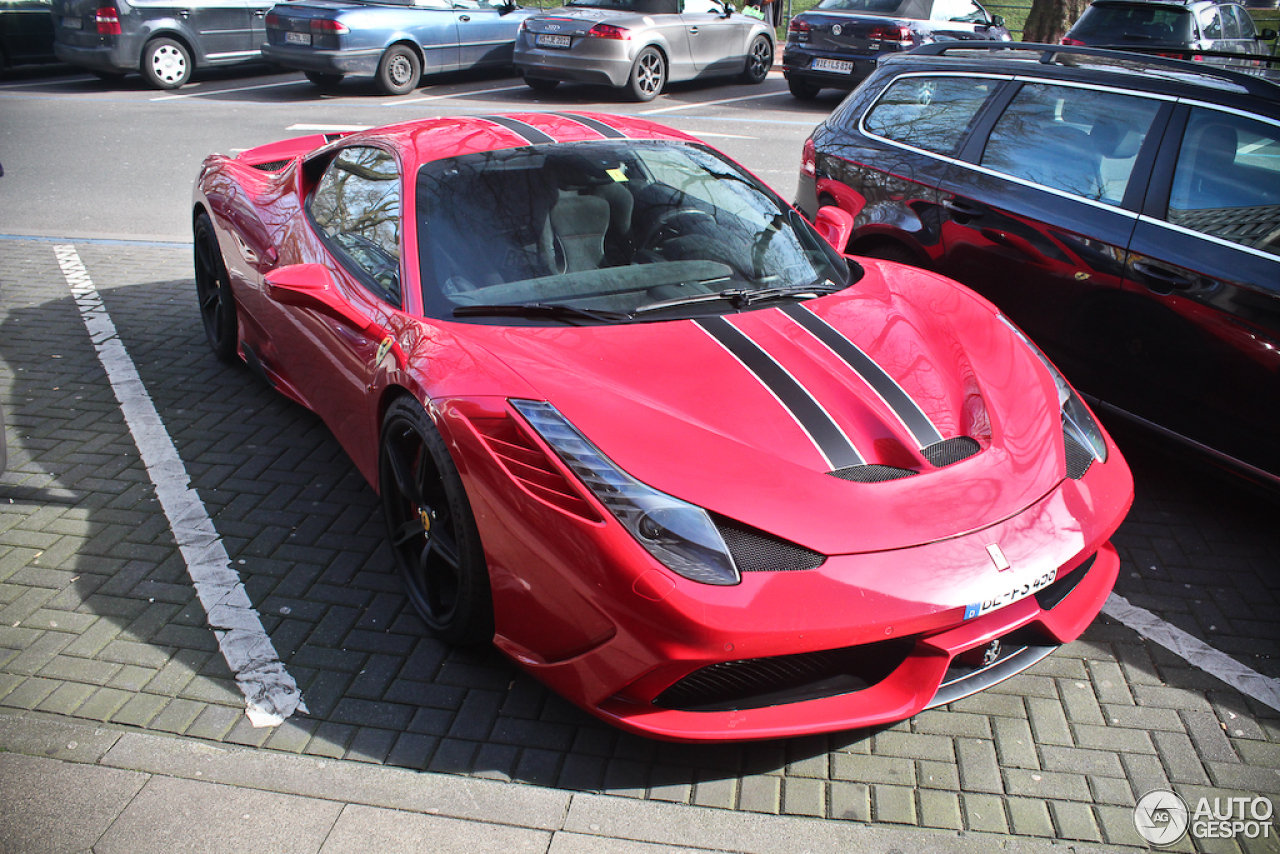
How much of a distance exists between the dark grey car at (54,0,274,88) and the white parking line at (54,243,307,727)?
1068 cm

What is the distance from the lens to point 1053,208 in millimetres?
4219

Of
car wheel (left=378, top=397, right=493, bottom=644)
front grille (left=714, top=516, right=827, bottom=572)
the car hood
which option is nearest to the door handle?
the car hood

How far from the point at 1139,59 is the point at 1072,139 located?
50 centimetres

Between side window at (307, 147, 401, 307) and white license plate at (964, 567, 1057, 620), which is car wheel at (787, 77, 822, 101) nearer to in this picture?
side window at (307, 147, 401, 307)

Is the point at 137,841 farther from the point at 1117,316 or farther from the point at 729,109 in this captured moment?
the point at 729,109

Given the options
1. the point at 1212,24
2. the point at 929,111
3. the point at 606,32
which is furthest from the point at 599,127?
the point at 1212,24

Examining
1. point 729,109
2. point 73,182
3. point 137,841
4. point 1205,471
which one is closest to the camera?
point 137,841

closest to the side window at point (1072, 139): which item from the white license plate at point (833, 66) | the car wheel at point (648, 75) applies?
the white license plate at point (833, 66)

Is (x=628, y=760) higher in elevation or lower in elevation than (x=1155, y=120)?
lower

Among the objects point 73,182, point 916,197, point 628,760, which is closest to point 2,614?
point 628,760

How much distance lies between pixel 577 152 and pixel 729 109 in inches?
412

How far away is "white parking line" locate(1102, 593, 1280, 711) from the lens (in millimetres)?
2971

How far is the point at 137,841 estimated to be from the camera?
233cm

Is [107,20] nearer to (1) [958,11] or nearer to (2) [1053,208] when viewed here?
(1) [958,11]
